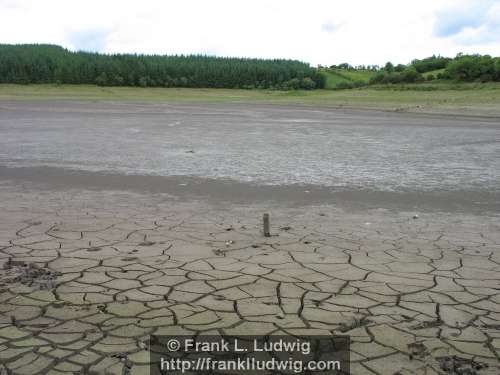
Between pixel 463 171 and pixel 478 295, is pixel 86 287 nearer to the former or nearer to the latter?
pixel 478 295

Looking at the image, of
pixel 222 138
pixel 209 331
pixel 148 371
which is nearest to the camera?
pixel 148 371

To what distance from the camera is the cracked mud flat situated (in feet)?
11.2

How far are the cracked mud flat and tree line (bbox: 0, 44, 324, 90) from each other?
2451 inches

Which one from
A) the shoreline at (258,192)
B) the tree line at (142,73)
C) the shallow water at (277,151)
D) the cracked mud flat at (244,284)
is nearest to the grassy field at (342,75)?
the tree line at (142,73)

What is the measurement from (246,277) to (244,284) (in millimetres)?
167

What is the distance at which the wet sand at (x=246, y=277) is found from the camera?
3443mm

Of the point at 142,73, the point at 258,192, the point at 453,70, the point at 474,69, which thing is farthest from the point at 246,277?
the point at 142,73

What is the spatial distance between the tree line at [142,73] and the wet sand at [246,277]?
2426 inches

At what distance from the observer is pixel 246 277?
15.2ft

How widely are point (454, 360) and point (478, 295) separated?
120cm

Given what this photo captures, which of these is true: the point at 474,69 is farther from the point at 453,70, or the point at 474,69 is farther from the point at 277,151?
the point at 277,151

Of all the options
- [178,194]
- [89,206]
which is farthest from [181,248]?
[178,194]

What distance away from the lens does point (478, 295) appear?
434 centimetres

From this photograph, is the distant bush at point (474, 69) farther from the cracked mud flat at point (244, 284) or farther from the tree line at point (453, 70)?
the cracked mud flat at point (244, 284)
